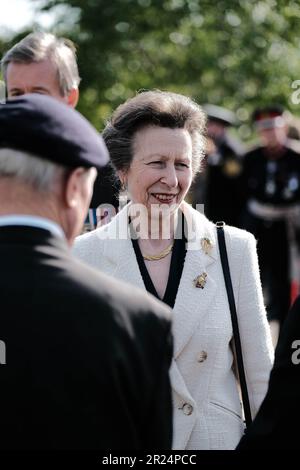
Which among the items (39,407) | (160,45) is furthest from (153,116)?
(160,45)

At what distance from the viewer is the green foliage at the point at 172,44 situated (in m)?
12.9

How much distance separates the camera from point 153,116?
14.3ft

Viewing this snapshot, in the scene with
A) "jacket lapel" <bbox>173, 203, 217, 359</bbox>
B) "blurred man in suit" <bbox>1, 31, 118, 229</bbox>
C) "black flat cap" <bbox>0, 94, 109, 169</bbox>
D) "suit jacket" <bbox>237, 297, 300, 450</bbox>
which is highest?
"blurred man in suit" <bbox>1, 31, 118, 229</bbox>

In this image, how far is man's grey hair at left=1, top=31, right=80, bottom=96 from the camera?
480 cm

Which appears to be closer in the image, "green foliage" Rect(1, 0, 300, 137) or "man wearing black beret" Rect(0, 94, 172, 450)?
"man wearing black beret" Rect(0, 94, 172, 450)

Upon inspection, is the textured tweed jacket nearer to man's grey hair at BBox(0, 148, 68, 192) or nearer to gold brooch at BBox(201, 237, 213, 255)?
gold brooch at BBox(201, 237, 213, 255)

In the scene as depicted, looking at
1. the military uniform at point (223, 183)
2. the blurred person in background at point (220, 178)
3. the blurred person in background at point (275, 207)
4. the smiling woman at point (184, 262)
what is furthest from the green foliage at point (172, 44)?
the smiling woman at point (184, 262)

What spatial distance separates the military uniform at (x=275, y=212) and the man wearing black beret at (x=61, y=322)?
820 cm

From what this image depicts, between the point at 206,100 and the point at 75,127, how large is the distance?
1477 centimetres

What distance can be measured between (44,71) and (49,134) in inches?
93.9

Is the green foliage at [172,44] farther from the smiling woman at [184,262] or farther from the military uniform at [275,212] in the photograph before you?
the smiling woman at [184,262]

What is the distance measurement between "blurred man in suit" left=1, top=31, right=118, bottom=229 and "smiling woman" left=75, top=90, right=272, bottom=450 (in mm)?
359

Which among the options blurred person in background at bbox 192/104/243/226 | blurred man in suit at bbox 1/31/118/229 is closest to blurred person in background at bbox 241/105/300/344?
blurred person in background at bbox 192/104/243/226

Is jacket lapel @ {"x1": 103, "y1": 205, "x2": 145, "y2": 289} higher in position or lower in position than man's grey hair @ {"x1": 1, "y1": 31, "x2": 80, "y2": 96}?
lower
